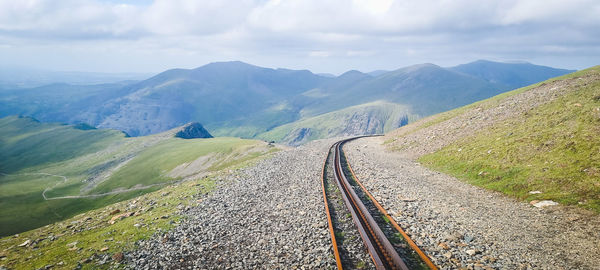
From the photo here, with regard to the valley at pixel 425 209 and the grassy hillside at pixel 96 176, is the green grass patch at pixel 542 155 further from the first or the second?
the grassy hillside at pixel 96 176

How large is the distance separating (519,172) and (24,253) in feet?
94.3

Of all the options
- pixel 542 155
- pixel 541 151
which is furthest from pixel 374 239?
pixel 541 151

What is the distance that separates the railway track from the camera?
9.07m

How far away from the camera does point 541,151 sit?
1900cm

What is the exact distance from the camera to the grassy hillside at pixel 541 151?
15.0m

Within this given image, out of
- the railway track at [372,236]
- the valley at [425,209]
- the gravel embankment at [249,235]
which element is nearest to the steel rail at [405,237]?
the railway track at [372,236]

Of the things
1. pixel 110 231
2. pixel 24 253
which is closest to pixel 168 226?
pixel 110 231

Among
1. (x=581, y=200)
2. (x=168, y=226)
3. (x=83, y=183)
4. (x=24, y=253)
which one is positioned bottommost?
(x=83, y=183)

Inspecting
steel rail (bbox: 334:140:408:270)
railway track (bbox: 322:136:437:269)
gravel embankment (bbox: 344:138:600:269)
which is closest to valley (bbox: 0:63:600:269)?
gravel embankment (bbox: 344:138:600:269)

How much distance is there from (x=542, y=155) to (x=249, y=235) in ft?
65.2

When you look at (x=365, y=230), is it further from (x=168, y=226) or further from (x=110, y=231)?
(x=110, y=231)

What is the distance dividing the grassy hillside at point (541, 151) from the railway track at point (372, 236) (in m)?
9.23

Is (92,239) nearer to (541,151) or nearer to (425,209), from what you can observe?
(425,209)

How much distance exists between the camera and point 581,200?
43.6 feet
